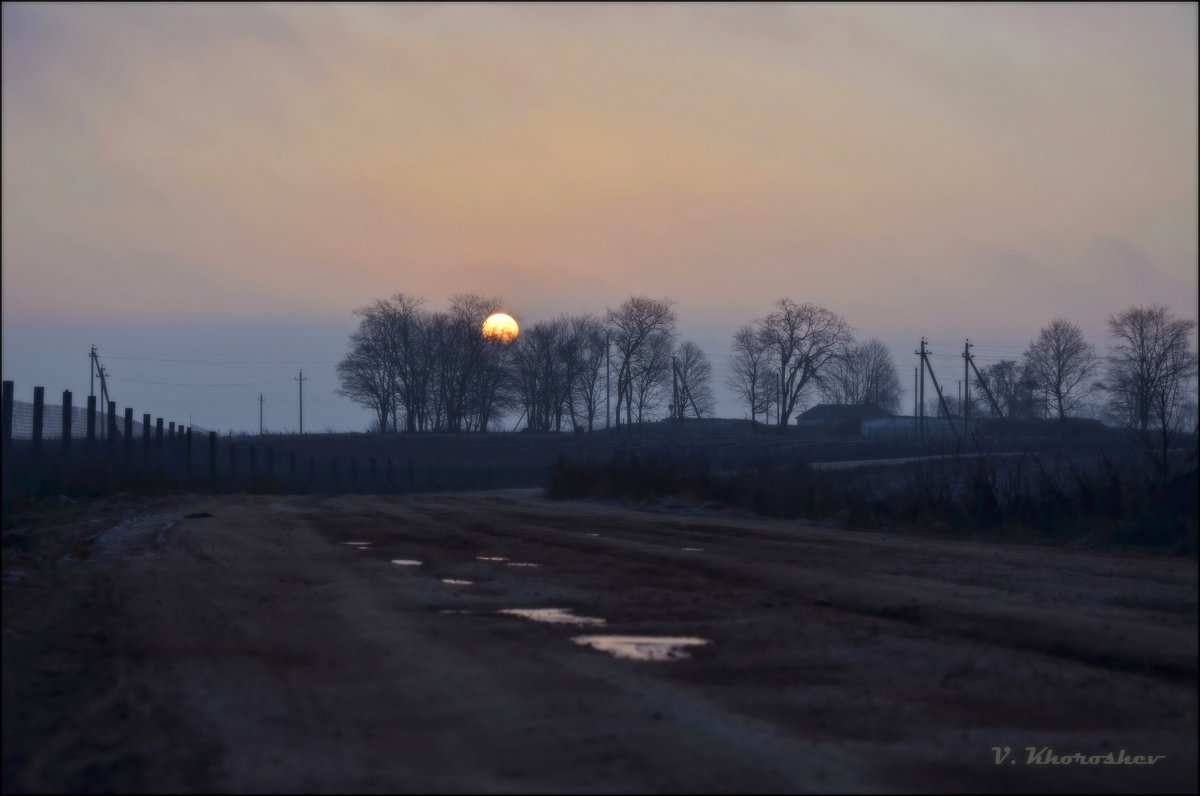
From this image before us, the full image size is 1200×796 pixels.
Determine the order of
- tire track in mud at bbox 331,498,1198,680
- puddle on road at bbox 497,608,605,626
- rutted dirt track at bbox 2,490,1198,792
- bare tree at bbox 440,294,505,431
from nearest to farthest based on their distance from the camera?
rutted dirt track at bbox 2,490,1198,792
tire track in mud at bbox 331,498,1198,680
puddle on road at bbox 497,608,605,626
bare tree at bbox 440,294,505,431

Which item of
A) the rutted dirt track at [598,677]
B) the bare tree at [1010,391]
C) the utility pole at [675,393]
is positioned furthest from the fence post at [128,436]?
the utility pole at [675,393]

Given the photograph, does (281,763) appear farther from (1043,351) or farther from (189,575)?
(1043,351)

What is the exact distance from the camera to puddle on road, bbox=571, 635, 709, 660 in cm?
746

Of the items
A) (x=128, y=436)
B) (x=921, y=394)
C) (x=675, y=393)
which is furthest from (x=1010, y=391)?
(x=128, y=436)

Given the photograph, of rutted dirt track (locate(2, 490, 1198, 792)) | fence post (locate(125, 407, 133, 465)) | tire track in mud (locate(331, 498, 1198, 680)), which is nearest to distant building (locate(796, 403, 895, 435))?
fence post (locate(125, 407, 133, 465))

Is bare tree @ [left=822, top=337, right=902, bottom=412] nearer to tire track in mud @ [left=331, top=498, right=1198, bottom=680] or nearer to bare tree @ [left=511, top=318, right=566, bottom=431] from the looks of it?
bare tree @ [left=511, top=318, right=566, bottom=431]

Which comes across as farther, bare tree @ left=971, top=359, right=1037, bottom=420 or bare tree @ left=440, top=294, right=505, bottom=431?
bare tree @ left=440, top=294, right=505, bottom=431

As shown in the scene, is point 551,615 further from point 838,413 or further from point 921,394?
point 838,413

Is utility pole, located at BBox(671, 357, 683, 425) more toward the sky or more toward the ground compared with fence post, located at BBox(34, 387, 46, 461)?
more toward the sky

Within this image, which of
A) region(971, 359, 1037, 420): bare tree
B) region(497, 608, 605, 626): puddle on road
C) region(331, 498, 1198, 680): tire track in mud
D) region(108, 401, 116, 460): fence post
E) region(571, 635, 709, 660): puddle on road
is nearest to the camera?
region(331, 498, 1198, 680): tire track in mud

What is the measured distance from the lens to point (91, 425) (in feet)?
91.3

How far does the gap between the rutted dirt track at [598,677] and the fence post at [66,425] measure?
45.2 feet

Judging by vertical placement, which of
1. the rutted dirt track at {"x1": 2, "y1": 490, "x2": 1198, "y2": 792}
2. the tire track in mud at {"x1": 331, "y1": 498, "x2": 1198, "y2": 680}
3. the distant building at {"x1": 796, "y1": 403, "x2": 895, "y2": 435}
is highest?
the distant building at {"x1": 796, "y1": 403, "x2": 895, "y2": 435}

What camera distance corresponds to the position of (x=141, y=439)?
113 ft
